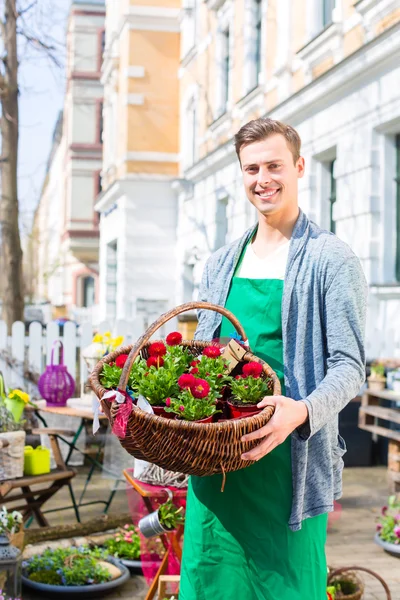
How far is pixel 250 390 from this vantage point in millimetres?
2004

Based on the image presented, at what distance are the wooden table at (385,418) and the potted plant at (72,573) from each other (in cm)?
305

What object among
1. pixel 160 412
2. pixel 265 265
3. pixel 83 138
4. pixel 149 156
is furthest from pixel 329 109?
pixel 83 138

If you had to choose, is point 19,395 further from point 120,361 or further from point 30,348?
point 30,348

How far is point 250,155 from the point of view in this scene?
2.20 metres

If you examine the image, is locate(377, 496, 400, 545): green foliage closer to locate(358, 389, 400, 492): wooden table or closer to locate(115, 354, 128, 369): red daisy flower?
locate(358, 389, 400, 492): wooden table

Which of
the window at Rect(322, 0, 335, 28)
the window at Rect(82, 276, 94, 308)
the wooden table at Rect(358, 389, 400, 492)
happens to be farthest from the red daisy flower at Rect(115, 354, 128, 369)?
the window at Rect(82, 276, 94, 308)

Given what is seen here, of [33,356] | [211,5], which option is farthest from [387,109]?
[211,5]

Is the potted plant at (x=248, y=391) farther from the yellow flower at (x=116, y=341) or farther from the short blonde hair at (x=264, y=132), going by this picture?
the yellow flower at (x=116, y=341)

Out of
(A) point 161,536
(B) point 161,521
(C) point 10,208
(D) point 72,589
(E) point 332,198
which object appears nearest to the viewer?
(B) point 161,521

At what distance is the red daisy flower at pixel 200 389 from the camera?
198 cm

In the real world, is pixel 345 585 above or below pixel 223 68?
below

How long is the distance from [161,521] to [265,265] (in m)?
1.54

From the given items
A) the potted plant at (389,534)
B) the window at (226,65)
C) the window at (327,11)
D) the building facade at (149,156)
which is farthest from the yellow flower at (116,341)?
the building facade at (149,156)

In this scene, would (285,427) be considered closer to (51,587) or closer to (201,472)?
(201,472)
